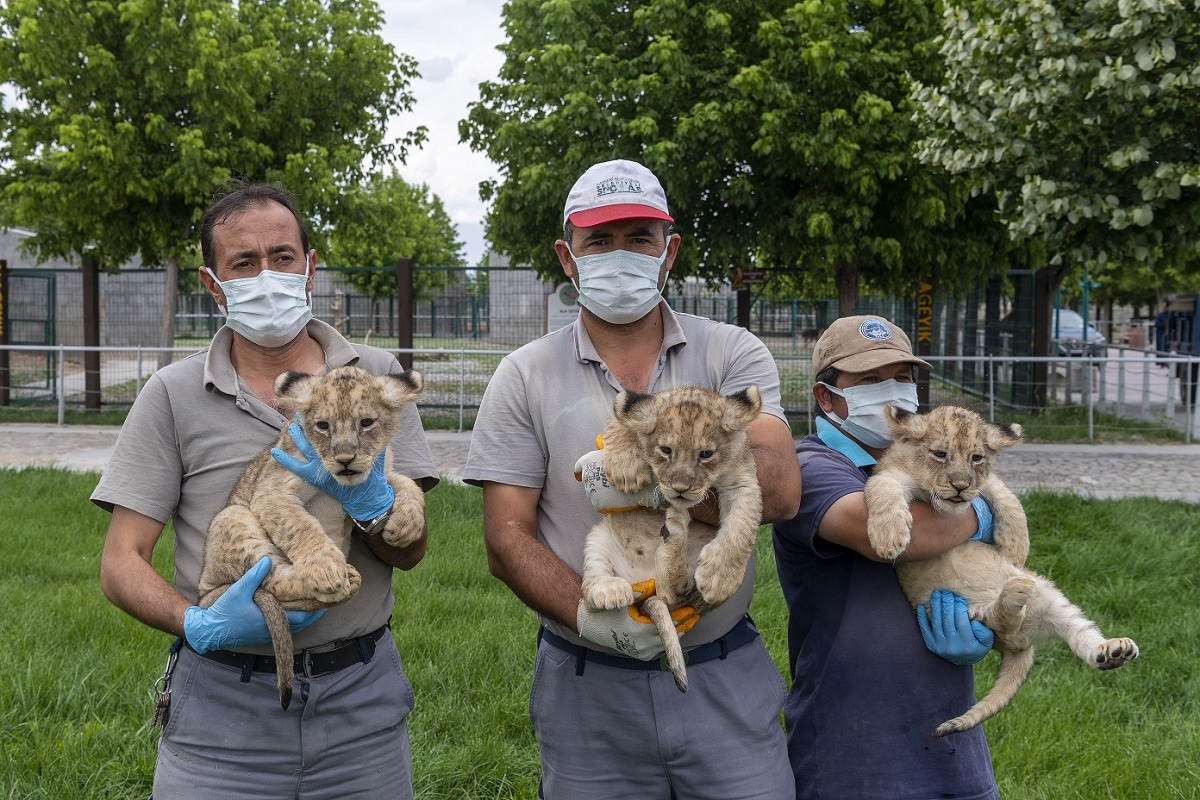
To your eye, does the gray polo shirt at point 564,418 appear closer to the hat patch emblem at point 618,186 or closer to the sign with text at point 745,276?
the hat patch emblem at point 618,186

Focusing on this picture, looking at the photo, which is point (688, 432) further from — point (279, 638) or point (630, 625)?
point (279, 638)

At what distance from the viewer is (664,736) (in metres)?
3.22

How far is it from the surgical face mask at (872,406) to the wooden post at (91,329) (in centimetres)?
1815

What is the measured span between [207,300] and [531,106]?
8.55 meters

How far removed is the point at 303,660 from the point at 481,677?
322 centimetres

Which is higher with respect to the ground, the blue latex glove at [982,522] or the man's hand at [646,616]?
the blue latex glove at [982,522]

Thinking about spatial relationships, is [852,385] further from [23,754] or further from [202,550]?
[23,754]

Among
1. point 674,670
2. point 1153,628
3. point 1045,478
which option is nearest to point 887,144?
point 1045,478

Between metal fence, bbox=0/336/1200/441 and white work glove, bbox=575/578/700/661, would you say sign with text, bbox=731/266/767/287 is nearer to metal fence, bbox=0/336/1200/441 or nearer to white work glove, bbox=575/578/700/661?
metal fence, bbox=0/336/1200/441

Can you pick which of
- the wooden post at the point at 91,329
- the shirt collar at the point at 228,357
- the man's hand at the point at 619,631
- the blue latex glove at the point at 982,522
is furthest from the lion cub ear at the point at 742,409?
the wooden post at the point at 91,329

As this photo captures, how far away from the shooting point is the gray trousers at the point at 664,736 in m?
3.21

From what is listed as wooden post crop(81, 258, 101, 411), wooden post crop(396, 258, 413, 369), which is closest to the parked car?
wooden post crop(396, 258, 413, 369)

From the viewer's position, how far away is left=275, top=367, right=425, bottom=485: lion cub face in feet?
10.1

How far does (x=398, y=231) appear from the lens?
71.2 ft
